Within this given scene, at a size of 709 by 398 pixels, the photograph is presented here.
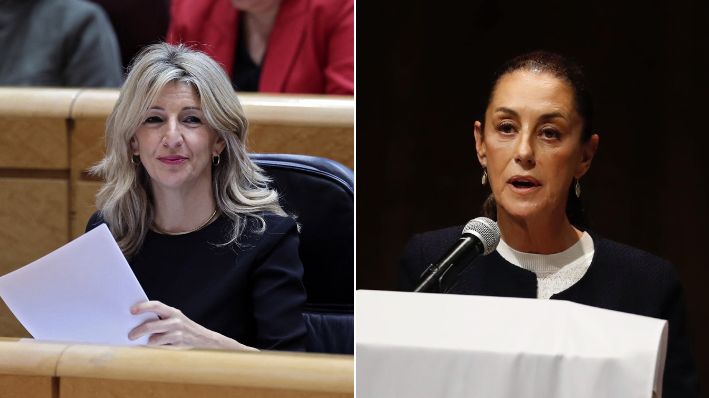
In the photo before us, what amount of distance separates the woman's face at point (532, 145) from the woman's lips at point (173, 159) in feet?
1.21

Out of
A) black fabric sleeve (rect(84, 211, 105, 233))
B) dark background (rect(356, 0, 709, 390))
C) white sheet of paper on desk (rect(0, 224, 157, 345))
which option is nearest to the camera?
dark background (rect(356, 0, 709, 390))

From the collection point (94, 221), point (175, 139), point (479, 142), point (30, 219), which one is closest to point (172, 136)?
point (175, 139)

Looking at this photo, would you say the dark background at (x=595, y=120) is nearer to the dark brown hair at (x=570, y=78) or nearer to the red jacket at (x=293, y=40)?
the dark brown hair at (x=570, y=78)

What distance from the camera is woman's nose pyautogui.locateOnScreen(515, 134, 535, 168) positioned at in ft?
2.96

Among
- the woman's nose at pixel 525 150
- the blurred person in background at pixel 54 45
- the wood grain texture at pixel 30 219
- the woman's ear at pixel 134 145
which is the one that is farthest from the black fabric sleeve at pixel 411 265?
the blurred person in background at pixel 54 45

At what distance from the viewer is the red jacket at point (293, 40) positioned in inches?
60.7

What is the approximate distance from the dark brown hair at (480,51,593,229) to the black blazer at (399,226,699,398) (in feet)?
0.08

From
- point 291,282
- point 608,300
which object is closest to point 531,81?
point 608,300

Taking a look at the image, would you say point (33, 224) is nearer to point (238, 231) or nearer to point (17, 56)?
point (238, 231)

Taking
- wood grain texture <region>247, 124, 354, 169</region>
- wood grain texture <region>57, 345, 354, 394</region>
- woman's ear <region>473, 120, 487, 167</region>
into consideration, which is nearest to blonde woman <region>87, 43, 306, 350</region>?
wood grain texture <region>247, 124, 354, 169</region>

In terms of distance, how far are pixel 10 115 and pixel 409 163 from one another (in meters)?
0.56

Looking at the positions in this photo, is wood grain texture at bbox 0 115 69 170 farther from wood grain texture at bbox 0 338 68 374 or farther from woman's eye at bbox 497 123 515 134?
woman's eye at bbox 497 123 515 134

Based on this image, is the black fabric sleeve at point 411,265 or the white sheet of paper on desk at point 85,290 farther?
the white sheet of paper on desk at point 85,290

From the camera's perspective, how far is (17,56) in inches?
65.5
